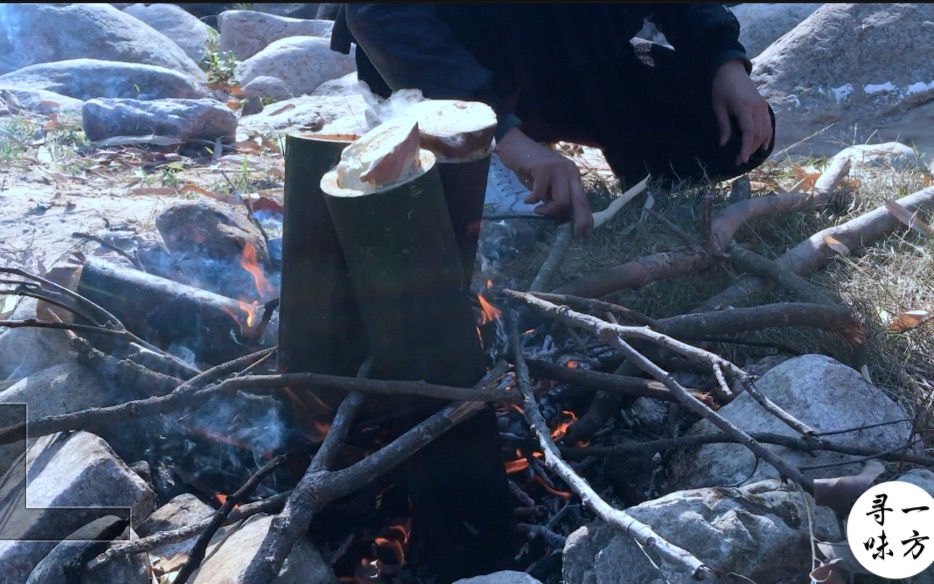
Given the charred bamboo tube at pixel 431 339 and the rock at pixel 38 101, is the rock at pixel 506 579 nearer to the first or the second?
the charred bamboo tube at pixel 431 339

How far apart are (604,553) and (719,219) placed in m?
1.95

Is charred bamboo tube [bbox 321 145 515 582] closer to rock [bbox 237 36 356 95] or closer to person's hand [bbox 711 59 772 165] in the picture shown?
person's hand [bbox 711 59 772 165]

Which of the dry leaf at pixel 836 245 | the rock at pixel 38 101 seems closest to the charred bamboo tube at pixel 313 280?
the dry leaf at pixel 836 245

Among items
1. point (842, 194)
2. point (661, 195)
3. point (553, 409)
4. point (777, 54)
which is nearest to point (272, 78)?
point (777, 54)

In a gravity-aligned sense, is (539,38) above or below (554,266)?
above

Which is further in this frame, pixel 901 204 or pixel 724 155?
pixel 724 155

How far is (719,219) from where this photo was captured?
10.6 ft

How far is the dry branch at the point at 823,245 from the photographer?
2.84 metres

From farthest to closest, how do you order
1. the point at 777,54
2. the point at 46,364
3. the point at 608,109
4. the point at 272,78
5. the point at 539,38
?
the point at 272,78
the point at 777,54
the point at 608,109
the point at 539,38
the point at 46,364

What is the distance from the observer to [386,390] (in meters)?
1.81

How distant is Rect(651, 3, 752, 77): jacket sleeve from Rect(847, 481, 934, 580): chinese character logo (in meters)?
2.49

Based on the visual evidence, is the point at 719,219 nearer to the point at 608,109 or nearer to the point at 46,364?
the point at 608,109

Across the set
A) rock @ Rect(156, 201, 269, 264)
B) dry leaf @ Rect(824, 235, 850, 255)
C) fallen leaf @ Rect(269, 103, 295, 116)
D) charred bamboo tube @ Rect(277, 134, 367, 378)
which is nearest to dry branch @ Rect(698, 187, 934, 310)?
dry leaf @ Rect(824, 235, 850, 255)

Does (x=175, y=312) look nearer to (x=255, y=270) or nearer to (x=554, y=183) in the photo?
(x=255, y=270)
